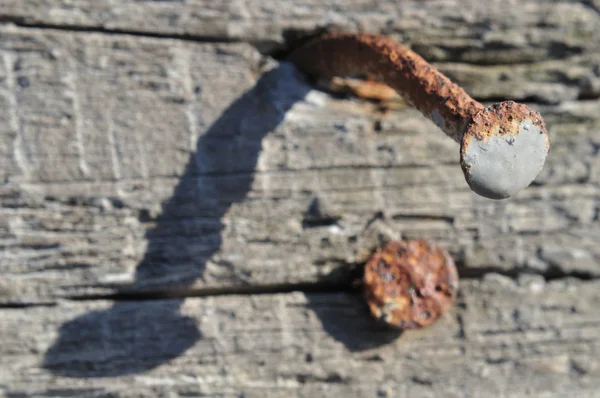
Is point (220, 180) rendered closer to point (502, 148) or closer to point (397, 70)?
point (397, 70)

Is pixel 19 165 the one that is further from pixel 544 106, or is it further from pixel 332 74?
pixel 544 106

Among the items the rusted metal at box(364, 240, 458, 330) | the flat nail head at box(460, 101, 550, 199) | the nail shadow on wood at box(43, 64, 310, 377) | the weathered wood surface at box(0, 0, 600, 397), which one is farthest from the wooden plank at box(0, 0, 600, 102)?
the flat nail head at box(460, 101, 550, 199)

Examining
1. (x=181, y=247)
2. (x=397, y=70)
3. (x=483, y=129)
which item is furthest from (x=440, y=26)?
(x=181, y=247)

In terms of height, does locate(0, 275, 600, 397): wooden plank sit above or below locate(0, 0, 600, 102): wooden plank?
below

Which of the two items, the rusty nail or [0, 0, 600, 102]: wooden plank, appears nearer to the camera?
the rusty nail

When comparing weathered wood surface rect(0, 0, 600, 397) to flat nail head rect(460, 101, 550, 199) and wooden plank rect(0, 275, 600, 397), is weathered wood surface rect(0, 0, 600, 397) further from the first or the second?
flat nail head rect(460, 101, 550, 199)

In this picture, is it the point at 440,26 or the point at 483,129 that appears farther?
the point at 440,26

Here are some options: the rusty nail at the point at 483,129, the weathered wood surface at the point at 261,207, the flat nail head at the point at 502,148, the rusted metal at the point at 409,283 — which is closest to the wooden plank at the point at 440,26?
the weathered wood surface at the point at 261,207
